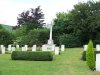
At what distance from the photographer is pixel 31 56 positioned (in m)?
25.7

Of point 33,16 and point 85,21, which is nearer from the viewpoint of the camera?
point 85,21

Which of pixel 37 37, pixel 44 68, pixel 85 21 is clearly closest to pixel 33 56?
pixel 44 68

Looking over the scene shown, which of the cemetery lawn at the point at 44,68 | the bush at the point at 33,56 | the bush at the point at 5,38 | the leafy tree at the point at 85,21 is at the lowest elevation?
the cemetery lawn at the point at 44,68

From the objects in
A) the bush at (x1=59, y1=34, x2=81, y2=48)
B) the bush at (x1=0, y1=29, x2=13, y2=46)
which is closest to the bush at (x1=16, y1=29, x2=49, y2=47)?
the bush at (x1=0, y1=29, x2=13, y2=46)

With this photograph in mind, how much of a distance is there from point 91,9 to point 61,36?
5717 mm

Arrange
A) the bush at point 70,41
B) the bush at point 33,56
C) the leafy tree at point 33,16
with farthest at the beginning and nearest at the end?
1. the leafy tree at point 33,16
2. the bush at point 70,41
3. the bush at point 33,56

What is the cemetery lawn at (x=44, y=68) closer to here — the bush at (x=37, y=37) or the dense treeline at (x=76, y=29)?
the dense treeline at (x=76, y=29)

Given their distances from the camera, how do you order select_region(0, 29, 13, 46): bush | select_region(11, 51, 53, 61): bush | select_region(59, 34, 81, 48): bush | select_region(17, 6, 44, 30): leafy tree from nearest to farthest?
select_region(11, 51, 53, 61): bush → select_region(59, 34, 81, 48): bush → select_region(0, 29, 13, 46): bush → select_region(17, 6, 44, 30): leafy tree

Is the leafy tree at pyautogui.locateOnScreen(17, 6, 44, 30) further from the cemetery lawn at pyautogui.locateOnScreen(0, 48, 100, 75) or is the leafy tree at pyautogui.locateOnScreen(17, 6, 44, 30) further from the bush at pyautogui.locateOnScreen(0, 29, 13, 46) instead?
the cemetery lawn at pyautogui.locateOnScreen(0, 48, 100, 75)

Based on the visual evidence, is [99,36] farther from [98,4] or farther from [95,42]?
[98,4]

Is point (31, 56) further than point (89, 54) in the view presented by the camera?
Yes

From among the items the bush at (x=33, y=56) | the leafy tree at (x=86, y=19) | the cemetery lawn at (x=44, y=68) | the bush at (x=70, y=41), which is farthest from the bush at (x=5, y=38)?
the cemetery lawn at (x=44, y=68)

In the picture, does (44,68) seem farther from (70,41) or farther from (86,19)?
(70,41)

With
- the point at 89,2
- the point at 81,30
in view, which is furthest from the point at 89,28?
the point at 89,2
